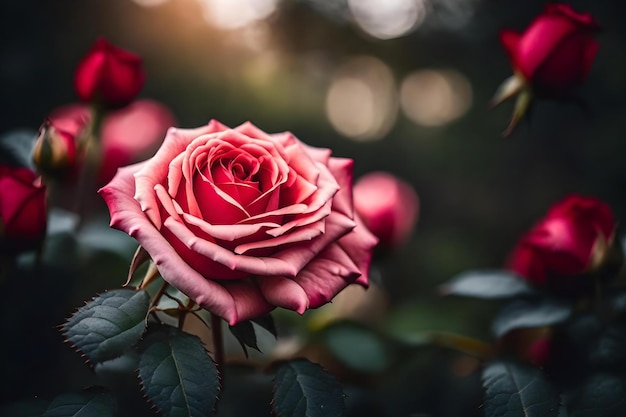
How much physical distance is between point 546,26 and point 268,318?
0.49 meters

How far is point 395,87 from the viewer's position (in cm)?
195

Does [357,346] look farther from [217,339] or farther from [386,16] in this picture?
[386,16]

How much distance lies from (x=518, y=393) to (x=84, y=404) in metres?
0.38

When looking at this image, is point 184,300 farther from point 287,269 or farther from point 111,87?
point 111,87

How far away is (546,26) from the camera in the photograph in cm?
68

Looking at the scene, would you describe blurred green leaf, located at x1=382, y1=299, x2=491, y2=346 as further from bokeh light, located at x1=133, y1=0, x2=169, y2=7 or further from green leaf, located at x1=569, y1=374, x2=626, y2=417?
bokeh light, located at x1=133, y1=0, x2=169, y2=7

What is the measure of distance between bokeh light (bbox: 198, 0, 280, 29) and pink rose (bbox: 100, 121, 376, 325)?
3.39 feet

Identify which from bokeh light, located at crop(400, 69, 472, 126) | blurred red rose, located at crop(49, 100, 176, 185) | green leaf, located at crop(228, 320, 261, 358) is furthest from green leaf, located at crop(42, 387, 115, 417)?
bokeh light, located at crop(400, 69, 472, 126)

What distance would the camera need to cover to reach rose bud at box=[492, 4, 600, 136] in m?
0.67

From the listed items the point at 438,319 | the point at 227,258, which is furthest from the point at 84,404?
the point at 438,319

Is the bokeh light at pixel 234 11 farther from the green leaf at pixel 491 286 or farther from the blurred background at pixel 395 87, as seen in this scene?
the green leaf at pixel 491 286

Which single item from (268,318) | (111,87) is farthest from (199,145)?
(111,87)

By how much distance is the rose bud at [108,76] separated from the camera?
72cm

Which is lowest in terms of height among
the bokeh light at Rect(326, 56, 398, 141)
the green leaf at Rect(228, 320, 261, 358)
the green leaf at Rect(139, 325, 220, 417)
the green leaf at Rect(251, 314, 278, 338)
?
the bokeh light at Rect(326, 56, 398, 141)
